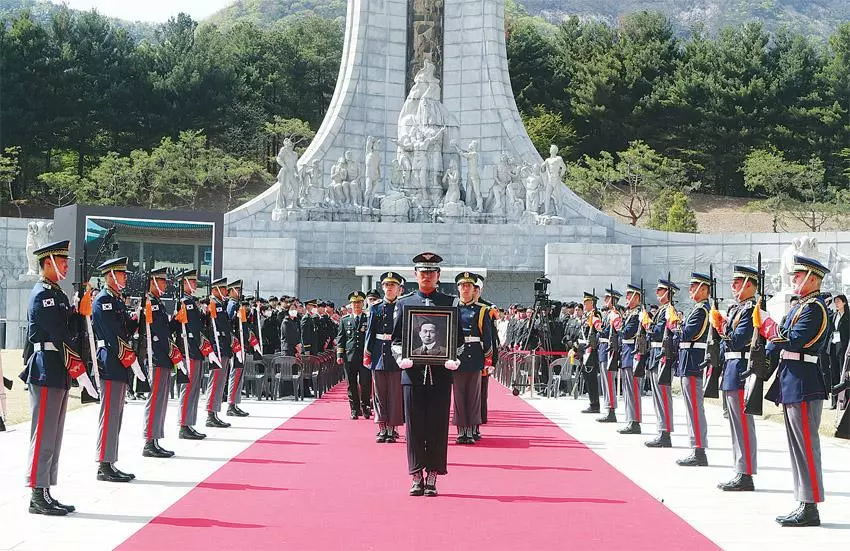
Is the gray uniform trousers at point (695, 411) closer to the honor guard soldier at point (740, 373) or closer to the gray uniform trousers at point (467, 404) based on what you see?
the honor guard soldier at point (740, 373)

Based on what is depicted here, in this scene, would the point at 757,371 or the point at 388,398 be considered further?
the point at 388,398

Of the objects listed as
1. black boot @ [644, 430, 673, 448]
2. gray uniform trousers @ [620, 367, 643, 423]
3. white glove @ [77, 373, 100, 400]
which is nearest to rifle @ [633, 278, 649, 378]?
gray uniform trousers @ [620, 367, 643, 423]

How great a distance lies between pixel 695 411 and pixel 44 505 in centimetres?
571

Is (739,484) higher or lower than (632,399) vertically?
lower

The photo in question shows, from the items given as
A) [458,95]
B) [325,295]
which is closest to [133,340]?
[325,295]

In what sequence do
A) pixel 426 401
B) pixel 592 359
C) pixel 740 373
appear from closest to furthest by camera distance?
1. pixel 426 401
2. pixel 740 373
3. pixel 592 359

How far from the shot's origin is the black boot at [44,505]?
7.17m

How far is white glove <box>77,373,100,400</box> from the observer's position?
770 cm

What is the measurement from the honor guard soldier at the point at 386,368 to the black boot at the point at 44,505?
4.48 meters

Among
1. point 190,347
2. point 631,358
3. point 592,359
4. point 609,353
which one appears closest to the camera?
point 190,347

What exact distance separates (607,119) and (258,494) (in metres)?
47.9

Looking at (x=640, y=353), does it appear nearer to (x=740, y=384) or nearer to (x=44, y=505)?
(x=740, y=384)

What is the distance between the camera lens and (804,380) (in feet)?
24.3

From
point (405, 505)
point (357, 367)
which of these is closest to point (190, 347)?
point (357, 367)
